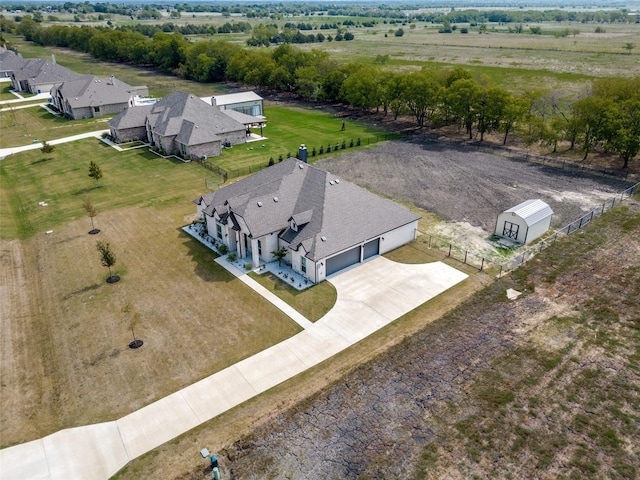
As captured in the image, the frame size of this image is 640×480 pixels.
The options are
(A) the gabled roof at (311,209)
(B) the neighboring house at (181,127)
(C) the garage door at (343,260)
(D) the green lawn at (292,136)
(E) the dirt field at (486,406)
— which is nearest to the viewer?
(E) the dirt field at (486,406)

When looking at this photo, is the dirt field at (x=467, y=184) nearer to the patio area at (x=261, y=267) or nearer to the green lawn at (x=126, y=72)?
the patio area at (x=261, y=267)

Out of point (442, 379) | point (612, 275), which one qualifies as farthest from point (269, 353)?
point (612, 275)

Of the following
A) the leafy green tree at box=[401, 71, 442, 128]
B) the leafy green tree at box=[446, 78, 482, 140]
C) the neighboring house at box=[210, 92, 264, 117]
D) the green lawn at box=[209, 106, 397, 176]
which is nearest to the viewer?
the green lawn at box=[209, 106, 397, 176]

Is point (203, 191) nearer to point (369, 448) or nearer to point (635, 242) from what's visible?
point (369, 448)

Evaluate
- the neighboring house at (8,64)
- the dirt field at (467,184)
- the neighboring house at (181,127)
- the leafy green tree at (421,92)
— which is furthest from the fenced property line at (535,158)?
the neighboring house at (8,64)

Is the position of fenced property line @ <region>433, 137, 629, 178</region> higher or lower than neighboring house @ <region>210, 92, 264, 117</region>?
lower

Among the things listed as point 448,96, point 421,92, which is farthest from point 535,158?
point 421,92

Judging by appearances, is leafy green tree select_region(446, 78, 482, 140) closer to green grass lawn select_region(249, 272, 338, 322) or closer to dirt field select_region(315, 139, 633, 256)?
dirt field select_region(315, 139, 633, 256)

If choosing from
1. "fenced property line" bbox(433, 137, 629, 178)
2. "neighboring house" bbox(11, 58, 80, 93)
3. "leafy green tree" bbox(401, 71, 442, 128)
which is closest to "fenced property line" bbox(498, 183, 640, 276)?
"fenced property line" bbox(433, 137, 629, 178)
